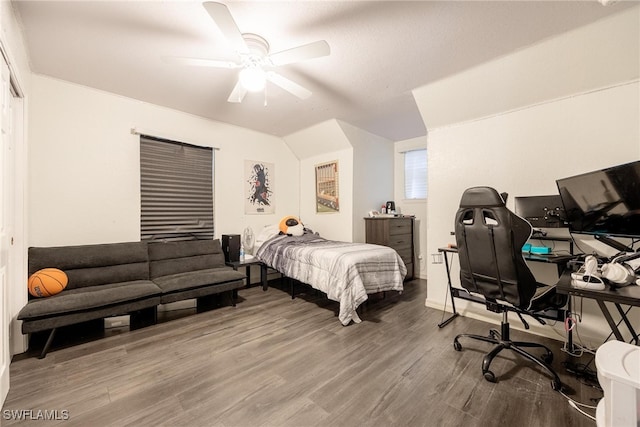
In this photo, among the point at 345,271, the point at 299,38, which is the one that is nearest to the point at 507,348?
the point at 345,271

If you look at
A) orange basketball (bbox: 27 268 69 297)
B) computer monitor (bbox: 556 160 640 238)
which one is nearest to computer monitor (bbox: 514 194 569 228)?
computer monitor (bbox: 556 160 640 238)

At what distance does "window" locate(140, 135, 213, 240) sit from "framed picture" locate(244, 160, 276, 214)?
1.99 feet

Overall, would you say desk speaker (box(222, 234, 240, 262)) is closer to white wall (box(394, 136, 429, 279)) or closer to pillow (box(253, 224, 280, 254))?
pillow (box(253, 224, 280, 254))

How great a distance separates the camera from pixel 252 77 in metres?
2.19

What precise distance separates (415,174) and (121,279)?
487 cm

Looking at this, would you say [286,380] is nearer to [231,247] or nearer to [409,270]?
[231,247]

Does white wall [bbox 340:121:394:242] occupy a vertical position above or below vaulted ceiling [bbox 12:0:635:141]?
below

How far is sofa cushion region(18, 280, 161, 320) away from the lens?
2.07m

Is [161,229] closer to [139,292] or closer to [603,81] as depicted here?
[139,292]

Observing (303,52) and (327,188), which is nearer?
(303,52)

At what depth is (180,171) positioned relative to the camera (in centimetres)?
368

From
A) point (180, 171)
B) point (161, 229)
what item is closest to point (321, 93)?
point (180, 171)

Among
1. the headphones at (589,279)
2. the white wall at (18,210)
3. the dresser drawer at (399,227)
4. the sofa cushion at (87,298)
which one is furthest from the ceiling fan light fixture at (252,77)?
the dresser drawer at (399,227)

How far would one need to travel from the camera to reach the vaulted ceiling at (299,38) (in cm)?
179
